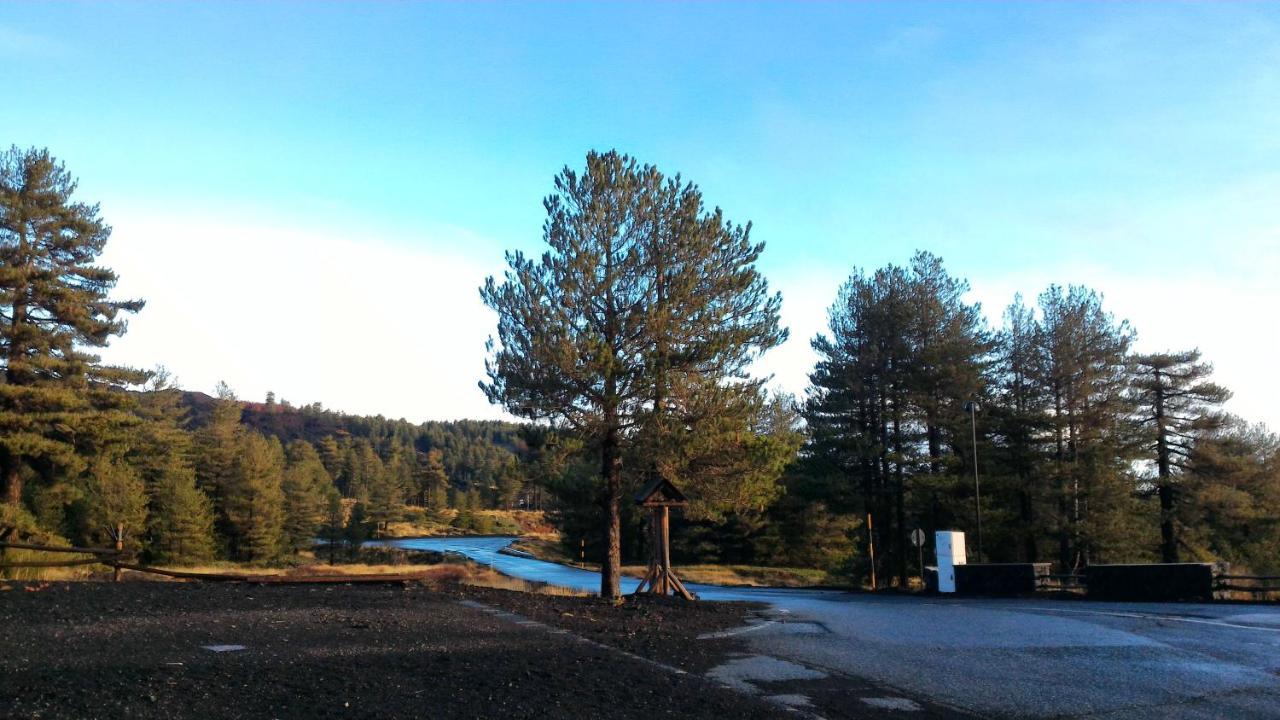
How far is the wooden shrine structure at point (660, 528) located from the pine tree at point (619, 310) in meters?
0.95

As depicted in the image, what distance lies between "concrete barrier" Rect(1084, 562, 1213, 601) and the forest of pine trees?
8254mm

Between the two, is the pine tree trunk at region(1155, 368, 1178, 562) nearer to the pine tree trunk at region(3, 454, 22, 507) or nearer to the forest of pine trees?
the forest of pine trees

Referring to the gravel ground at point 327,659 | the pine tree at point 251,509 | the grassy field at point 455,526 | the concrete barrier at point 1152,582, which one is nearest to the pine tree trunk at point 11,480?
the gravel ground at point 327,659

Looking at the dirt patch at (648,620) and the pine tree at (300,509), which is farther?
the pine tree at (300,509)

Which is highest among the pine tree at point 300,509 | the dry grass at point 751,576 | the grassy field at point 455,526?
the pine tree at point 300,509

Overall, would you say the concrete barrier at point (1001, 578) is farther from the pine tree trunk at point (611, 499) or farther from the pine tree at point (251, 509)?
the pine tree at point (251, 509)

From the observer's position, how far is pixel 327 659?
8.71 metres

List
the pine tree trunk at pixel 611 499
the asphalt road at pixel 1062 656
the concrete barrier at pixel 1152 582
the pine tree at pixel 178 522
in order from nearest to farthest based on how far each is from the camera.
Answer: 1. the asphalt road at pixel 1062 656
2. the pine tree trunk at pixel 611 499
3. the concrete barrier at pixel 1152 582
4. the pine tree at pixel 178 522

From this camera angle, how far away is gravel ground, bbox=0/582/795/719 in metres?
6.46

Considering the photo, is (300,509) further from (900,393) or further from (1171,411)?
(1171,411)

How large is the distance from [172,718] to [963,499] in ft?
124

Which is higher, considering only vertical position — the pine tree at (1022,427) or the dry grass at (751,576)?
the pine tree at (1022,427)

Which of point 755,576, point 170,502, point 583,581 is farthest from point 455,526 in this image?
point 583,581

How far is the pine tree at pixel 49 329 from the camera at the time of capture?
30.5 m
